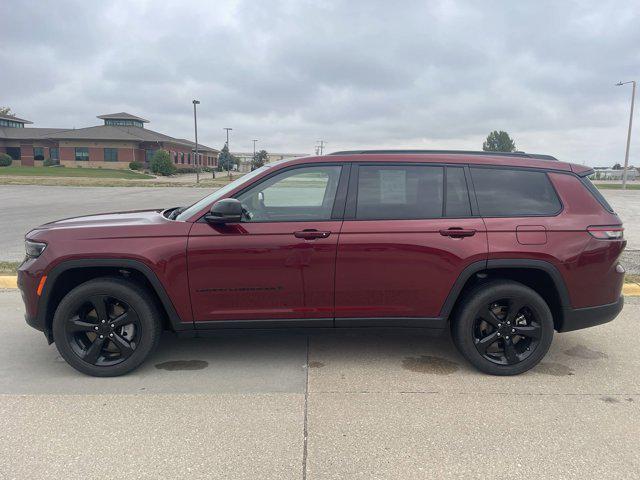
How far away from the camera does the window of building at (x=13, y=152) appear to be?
58.8 meters

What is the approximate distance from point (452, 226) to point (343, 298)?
1011 millimetres

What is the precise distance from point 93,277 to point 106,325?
0.40 m

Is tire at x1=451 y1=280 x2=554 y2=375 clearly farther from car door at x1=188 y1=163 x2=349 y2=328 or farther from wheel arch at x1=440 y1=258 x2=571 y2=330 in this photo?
car door at x1=188 y1=163 x2=349 y2=328

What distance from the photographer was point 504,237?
3533 millimetres

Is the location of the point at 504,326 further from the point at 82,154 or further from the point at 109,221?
the point at 82,154

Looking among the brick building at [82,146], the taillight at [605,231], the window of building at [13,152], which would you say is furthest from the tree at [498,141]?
the taillight at [605,231]

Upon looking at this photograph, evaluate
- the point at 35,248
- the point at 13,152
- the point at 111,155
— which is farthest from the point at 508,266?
the point at 13,152

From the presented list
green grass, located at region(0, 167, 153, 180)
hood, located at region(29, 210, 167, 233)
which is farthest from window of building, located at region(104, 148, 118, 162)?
hood, located at region(29, 210, 167, 233)

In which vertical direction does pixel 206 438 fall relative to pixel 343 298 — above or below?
below

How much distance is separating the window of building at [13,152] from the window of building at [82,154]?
8278 mm

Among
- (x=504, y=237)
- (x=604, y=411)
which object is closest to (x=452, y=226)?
(x=504, y=237)

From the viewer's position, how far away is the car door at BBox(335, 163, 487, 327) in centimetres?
350

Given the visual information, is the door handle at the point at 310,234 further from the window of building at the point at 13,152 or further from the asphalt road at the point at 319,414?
the window of building at the point at 13,152

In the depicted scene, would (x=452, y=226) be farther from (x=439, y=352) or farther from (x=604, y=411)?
(x=604, y=411)
